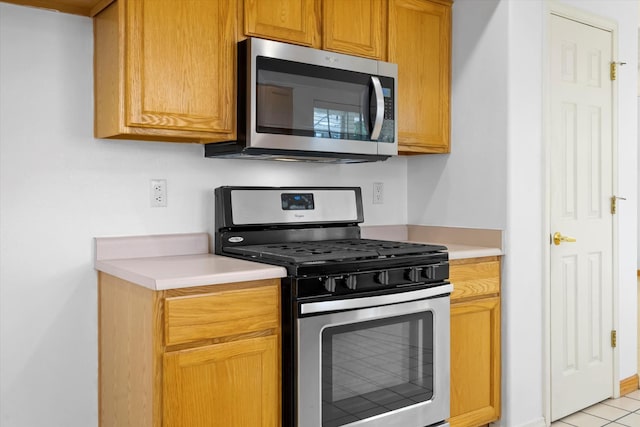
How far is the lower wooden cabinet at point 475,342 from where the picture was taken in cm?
259

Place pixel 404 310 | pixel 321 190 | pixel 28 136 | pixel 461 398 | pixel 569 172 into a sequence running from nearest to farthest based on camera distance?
1. pixel 28 136
2. pixel 404 310
3. pixel 461 398
4. pixel 321 190
5. pixel 569 172

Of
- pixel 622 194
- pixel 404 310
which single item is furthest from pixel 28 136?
pixel 622 194

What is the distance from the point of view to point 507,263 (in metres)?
2.73

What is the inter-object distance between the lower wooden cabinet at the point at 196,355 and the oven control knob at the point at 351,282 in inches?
10.2

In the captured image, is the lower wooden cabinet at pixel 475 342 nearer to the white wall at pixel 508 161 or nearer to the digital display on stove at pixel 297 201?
the white wall at pixel 508 161

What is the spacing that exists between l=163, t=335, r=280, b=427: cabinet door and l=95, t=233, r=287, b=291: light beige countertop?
22 cm

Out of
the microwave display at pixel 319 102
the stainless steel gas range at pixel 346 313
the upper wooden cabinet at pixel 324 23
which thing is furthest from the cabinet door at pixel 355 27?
the stainless steel gas range at pixel 346 313

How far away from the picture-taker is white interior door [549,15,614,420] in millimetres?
2943

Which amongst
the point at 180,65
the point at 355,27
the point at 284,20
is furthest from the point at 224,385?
the point at 355,27

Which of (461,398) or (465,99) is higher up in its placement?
(465,99)

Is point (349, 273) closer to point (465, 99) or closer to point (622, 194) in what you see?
point (465, 99)

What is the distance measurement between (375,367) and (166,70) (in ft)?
4.43

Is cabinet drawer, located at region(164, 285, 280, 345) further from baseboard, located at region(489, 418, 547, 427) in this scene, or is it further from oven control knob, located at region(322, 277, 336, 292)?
baseboard, located at region(489, 418, 547, 427)

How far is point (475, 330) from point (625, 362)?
1.31 m
